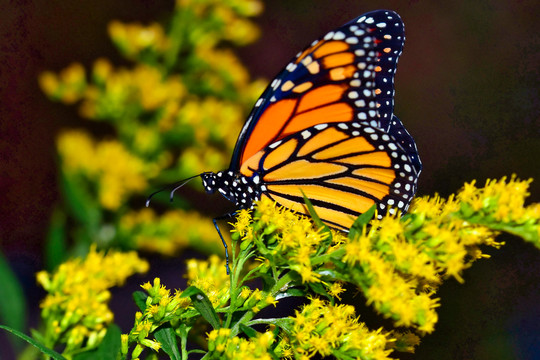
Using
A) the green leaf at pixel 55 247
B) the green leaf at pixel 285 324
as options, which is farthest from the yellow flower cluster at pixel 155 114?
the green leaf at pixel 285 324

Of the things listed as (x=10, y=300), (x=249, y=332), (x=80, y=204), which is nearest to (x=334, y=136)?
(x=249, y=332)

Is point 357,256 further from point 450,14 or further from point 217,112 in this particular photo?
point 450,14

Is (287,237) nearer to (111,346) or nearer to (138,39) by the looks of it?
(111,346)

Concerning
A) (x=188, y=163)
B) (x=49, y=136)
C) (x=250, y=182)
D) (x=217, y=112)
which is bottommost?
(x=250, y=182)

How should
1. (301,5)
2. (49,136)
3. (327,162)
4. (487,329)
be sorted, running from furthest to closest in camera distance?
(301,5) < (49,136) < (487,329) < (327,162)

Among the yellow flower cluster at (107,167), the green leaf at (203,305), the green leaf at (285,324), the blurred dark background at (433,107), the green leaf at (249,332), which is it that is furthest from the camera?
the blurred dark background at (433,107)

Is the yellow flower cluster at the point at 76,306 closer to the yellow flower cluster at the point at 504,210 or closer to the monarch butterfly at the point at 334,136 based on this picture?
the monarch butterfly at the point at 334,136

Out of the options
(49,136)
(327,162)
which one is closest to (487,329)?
(327,162)
